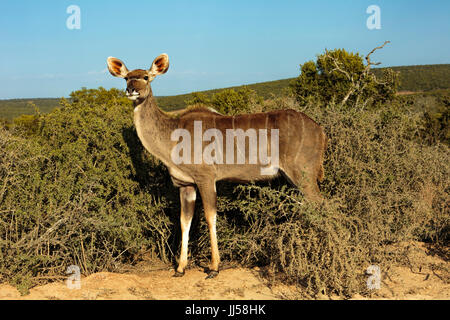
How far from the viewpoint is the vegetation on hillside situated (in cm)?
507

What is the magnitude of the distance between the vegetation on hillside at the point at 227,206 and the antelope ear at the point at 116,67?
4.00 ft

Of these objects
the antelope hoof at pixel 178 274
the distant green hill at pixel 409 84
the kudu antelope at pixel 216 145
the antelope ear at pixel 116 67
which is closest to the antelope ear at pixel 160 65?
the kudu antelope at pixel 216 145

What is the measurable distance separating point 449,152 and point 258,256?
4.50m

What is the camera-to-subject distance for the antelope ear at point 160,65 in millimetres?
6043

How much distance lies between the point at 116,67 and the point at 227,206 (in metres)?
2.75

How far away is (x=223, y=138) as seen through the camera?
5.88 meters

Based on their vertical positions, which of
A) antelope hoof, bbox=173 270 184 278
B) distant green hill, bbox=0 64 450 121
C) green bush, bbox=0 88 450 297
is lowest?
antelope hoof, bbox=173 270 184 278

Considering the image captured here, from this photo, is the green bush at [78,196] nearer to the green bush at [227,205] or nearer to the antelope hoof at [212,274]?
the green bush at [227,205]

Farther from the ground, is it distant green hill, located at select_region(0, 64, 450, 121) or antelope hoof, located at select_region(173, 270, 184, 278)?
distant green hill, located at select_region(0, 64, 450, 121)

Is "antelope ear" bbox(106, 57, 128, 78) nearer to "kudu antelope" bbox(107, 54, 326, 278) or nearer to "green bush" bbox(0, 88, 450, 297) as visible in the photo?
"kudu antelope" bbox(107, 54, 326, 278)

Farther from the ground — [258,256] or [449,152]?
[449,152]

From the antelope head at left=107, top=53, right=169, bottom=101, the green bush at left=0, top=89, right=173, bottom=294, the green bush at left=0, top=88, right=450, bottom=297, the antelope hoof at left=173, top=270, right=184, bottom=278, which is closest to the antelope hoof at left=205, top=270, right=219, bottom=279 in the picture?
the antelope hoof at left=173, top=270, right=184, bottom=278
